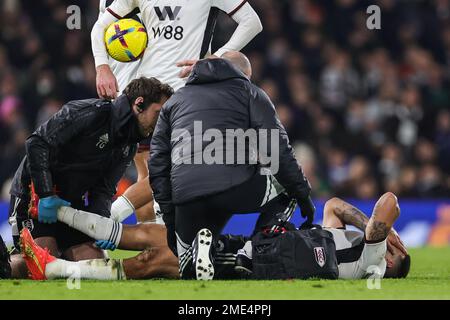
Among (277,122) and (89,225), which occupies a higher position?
(277,122)

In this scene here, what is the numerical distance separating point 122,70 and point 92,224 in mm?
1836

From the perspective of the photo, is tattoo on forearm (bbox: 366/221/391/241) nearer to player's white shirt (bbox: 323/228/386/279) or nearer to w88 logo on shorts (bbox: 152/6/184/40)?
player's white shirt (bbox: 323/228/386/279)

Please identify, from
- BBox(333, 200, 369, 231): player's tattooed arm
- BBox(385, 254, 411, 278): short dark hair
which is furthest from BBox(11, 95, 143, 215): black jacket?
BBox(385, 254, 411, 278): short dark hair

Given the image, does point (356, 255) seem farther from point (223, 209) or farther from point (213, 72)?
point (213, 72)

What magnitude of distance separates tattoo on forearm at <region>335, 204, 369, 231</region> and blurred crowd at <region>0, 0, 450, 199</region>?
19.6 feet

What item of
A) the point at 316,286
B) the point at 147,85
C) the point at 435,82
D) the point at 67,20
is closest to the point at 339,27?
the point at 435,82

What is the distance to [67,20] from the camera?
1424 cm

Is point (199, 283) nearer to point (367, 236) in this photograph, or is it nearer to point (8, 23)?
point (367, 236)

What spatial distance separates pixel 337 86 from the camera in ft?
46.6

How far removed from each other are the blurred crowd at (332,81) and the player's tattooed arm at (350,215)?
19.6 feet

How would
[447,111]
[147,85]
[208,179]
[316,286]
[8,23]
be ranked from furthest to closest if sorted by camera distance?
[8,23] < [447,111] < [147,85] < [208,179] < [316,286]

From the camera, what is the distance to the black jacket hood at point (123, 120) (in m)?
6.62

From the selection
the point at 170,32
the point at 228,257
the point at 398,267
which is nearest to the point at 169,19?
the point at 170,32
